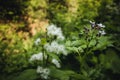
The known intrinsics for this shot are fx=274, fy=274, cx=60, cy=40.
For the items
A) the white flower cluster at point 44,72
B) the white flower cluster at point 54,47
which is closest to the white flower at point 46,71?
the white flower cluster at point 44,72

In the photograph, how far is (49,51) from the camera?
Result: 2.13 metres

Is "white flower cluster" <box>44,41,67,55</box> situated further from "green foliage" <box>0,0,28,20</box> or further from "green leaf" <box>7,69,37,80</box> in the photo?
"green foliage" <box>0,0,28,20</box>

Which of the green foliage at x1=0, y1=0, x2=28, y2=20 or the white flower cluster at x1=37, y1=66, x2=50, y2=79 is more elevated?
the green foliage at x1=0, y1=0, x2=28, y2=20

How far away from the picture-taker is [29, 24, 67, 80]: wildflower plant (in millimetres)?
2092

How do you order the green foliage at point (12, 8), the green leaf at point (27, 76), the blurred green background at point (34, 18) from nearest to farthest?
1. the green leaf at point (27, 76)
2. the blurred green background at point (34, 18)
3. the green foliage at point (12, 8)

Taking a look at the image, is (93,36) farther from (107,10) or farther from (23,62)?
(107,10)

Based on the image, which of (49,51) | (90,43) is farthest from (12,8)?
(49,51)

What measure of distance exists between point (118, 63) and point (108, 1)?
293 cm

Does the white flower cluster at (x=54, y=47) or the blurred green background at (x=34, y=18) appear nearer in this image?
the white flower cluster at (x=54, y=47)

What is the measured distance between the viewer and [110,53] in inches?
111

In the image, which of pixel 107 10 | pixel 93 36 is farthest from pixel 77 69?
pixel 107 10

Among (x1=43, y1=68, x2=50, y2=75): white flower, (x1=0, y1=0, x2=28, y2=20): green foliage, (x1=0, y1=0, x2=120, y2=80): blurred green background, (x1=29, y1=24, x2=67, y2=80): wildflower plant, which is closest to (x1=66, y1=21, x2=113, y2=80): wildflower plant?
(x1=29, y1=24, x2=67, y2=80): wildflower plant

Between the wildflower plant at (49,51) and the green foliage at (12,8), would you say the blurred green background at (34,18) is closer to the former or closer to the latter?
the green foliage at (12,8)

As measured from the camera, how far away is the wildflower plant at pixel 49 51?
6.86 ft
